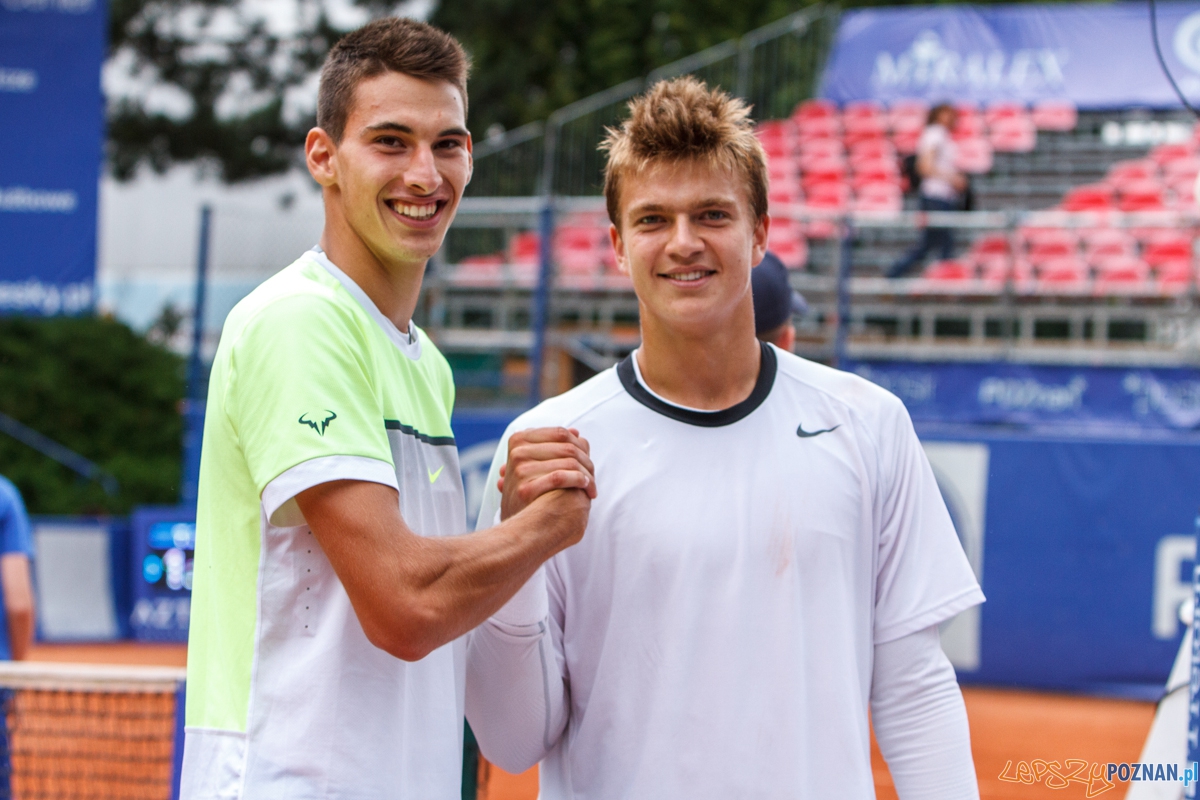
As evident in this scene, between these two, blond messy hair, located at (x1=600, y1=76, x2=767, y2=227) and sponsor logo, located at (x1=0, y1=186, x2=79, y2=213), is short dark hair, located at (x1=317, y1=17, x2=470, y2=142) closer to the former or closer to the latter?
blond messy hair, located at (x1=600, y1=76, x2=767, y2=227)

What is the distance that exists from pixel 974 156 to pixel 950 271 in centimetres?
588

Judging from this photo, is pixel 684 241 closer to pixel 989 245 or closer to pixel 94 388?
pixel 989 245

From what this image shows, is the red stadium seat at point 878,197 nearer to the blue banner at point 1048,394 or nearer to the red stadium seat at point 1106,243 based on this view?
the red stadium seat at point 1106,243

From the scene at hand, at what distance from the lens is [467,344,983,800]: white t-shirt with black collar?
7.57ft

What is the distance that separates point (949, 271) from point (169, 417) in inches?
588

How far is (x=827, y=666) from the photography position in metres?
2.33

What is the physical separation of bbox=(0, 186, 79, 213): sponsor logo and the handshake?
30.3 feet

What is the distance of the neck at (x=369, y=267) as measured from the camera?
233 centimetres

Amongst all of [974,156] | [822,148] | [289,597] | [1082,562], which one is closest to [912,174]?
[974,156]

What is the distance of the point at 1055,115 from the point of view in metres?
17.1

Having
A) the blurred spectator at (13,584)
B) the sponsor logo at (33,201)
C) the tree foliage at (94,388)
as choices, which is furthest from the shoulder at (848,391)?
the tree foliage at (94,388)

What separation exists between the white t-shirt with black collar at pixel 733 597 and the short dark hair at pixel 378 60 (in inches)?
29.8

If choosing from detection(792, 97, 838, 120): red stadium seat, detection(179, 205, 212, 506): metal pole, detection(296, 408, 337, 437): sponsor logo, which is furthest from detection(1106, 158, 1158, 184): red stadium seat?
detection(296, 408, 337, 437): sponsor logo

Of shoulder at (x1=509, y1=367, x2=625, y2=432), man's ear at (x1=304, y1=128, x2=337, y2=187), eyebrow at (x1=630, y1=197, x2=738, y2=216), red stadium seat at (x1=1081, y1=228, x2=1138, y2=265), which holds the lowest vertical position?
shoulder at (x1=509, y1=367, x2=625, y2=432)
